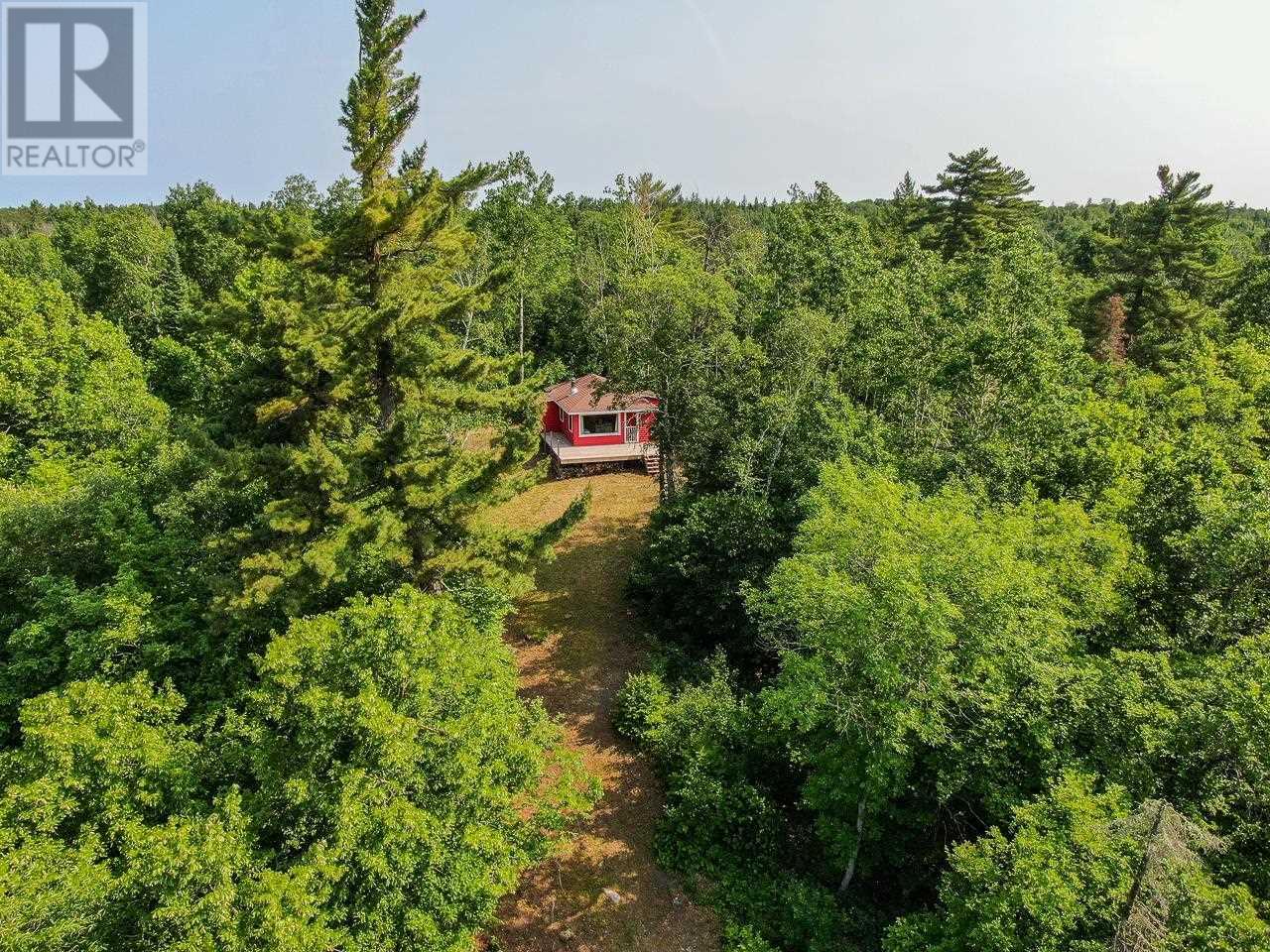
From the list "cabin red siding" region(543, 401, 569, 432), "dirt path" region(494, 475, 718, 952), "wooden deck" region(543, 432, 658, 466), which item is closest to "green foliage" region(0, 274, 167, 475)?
"dirt path" region(494, 475, 718, 952)

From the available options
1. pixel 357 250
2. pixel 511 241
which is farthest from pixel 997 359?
pixel 511 241

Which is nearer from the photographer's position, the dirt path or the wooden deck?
the dirt path

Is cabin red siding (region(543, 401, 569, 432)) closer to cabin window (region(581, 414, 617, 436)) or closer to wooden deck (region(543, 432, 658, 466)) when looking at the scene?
wooden deck (region(543, 432, 658, 466))

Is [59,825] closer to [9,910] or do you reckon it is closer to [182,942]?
[9,910]

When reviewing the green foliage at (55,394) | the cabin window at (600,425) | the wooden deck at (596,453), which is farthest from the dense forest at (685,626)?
the cabin window at (600,425)

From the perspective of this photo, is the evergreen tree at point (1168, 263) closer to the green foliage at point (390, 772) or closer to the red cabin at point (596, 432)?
the red cabin at point (596, 432)

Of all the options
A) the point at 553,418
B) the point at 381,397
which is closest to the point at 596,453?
the point at 553,418

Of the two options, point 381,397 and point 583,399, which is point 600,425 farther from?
point 381,397
